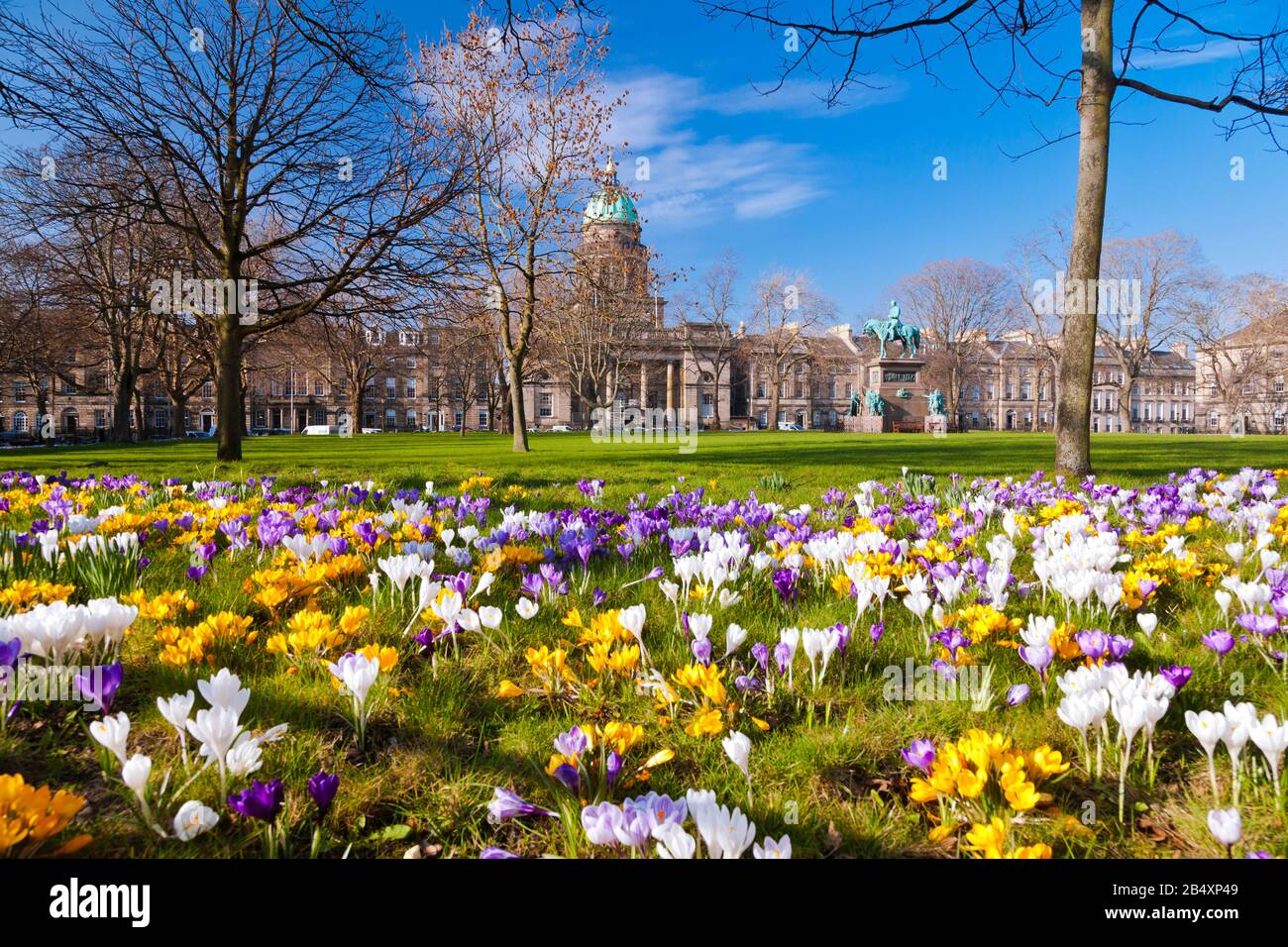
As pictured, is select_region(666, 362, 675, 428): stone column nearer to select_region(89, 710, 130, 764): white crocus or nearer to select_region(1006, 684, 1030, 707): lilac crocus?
select_region(1006, 684, 1030, 707): lilac crocus

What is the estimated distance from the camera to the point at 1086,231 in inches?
353

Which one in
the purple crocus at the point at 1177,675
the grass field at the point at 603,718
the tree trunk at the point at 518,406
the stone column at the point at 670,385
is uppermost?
the stone column at the point at 670,385

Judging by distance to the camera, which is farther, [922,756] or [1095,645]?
[1095,645]

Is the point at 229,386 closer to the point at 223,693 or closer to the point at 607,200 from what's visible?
the point at 607,200

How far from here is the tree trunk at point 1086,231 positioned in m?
8.71

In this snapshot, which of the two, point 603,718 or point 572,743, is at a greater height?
point 572,743

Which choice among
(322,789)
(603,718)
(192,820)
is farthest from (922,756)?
(192,820)

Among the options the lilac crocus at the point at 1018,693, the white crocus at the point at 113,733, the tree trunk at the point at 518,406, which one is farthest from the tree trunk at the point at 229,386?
the lilac crocus at the point at 1018,693

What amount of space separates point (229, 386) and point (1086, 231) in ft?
53.9

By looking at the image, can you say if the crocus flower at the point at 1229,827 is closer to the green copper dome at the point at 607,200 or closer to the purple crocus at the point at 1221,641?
the purple crocus at the point at 1221,641

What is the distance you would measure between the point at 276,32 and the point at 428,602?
17531 mm

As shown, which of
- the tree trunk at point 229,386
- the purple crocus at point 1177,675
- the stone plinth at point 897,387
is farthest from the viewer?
the stone plinth at point 897,387

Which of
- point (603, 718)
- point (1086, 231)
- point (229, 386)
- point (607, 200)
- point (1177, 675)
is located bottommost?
point (603, 718)

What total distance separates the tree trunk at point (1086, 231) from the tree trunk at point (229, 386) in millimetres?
15687
